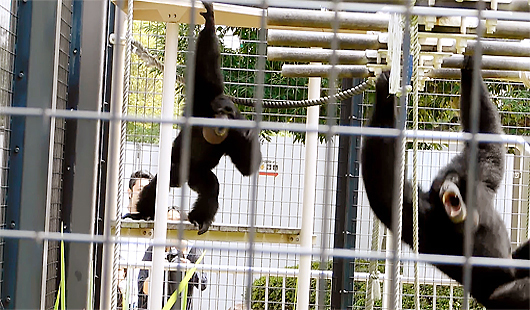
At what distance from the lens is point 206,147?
339 cm

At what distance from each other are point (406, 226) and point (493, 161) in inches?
16.5

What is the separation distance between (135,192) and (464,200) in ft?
7.26

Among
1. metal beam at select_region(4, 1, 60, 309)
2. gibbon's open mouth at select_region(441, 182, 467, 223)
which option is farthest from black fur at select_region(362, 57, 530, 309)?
metal beam at select_region(4, 1, 60, 309)

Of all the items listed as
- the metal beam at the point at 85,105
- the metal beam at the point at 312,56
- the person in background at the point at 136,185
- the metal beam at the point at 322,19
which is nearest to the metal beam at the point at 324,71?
the metal beam at the point at 312,56

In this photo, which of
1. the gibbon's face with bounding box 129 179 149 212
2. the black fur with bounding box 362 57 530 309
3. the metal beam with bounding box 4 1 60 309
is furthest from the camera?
the gibbon's face with bounding box 129 179 149 212

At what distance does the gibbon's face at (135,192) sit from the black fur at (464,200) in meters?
1.82

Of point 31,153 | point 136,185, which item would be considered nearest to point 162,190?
point 31,153

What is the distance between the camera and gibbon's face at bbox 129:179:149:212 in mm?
3781

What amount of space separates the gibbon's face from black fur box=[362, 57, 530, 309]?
1.82 metres

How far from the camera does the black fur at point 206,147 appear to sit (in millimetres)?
3039

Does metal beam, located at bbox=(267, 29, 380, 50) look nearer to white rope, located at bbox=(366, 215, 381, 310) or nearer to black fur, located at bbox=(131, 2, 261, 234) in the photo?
white rope, located at bbox=(366, 215, 381, 310)

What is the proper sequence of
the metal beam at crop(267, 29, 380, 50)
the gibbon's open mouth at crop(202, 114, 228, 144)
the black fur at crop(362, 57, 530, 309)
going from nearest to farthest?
the metal beam at crop(267, 29, 380, 50)
the black fur at crop(362, 57, 530, 309)
the gibbon's open mouth at crop(202, 114, 228, 144)

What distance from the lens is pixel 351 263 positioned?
3.46 meters

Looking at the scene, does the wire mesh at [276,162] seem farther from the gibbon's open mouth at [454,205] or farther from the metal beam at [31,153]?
the metal beam at [31,153]
